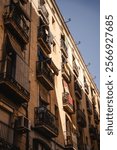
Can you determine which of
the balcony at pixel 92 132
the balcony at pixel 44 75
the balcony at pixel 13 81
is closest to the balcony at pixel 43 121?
the balcony at pixel 13 81

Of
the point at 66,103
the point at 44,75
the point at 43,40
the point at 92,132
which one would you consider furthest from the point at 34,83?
the point at 92,132

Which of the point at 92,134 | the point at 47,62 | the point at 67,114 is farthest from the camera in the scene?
the point at 92,134

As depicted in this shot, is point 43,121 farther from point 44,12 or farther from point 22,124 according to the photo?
point 44,12

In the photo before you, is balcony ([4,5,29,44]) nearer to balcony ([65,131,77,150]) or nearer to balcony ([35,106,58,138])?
balcony ([35,106,58,138])

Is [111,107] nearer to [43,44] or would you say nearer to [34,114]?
[34,114]

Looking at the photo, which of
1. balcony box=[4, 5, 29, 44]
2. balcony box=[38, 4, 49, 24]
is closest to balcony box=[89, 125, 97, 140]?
balcony box=[38, 4, 49, 24]

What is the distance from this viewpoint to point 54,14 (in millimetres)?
22812

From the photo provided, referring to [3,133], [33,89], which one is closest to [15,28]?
[33,89]

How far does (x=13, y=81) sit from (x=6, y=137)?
226 centimetres

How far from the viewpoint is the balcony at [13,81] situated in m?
10.8

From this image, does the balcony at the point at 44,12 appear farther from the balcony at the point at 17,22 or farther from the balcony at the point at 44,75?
the balcony at the point at 44,75

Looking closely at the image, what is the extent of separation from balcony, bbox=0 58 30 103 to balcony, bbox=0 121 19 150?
1.40m

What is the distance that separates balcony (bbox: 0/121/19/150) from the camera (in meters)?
9.90

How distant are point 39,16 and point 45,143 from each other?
869cm
